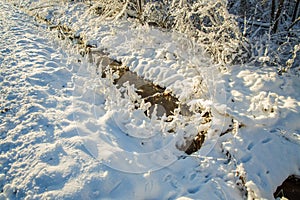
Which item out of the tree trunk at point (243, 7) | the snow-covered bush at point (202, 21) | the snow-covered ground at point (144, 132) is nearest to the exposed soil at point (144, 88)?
the snow-covered ground at point (144, 132)

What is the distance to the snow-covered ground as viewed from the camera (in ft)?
10.5

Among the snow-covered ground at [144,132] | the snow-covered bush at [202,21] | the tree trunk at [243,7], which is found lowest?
the snow-covered ground at [144,132]

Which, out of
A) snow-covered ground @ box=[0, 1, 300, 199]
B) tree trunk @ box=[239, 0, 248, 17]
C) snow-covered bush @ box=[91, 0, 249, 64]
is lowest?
snow-covered ground @ box=[0, 1, 300, 199]

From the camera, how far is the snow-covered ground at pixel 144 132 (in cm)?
321

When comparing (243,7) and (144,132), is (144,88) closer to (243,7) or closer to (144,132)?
(144,132)

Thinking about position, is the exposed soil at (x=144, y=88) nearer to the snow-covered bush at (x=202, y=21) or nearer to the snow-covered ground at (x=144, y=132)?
the snow-covered ground at (x=144, y=132)

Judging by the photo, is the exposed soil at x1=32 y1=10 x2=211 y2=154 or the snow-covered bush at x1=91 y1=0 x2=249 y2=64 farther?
the snow-covered bush at x1=91 y1=0 x2=249 y2=64

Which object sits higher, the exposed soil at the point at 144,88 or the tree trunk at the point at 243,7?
the tree trunk at the point at 243,7

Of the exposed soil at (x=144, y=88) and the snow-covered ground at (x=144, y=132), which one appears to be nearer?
the snow-covered ground at (x=144, y=132)

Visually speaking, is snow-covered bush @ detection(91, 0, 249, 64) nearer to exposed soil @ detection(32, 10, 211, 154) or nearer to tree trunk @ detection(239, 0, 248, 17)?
tree trunk @ detection(239, 0, 248, 17)

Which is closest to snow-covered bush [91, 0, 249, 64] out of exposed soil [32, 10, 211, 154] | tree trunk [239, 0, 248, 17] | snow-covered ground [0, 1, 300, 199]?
snow-covered ground [0, 1, 300, 199]

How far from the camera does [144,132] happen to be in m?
4.10

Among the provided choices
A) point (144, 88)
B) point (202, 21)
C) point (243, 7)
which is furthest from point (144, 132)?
point (243, 7)

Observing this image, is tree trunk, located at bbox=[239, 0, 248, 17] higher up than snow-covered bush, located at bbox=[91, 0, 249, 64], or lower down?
higher up
